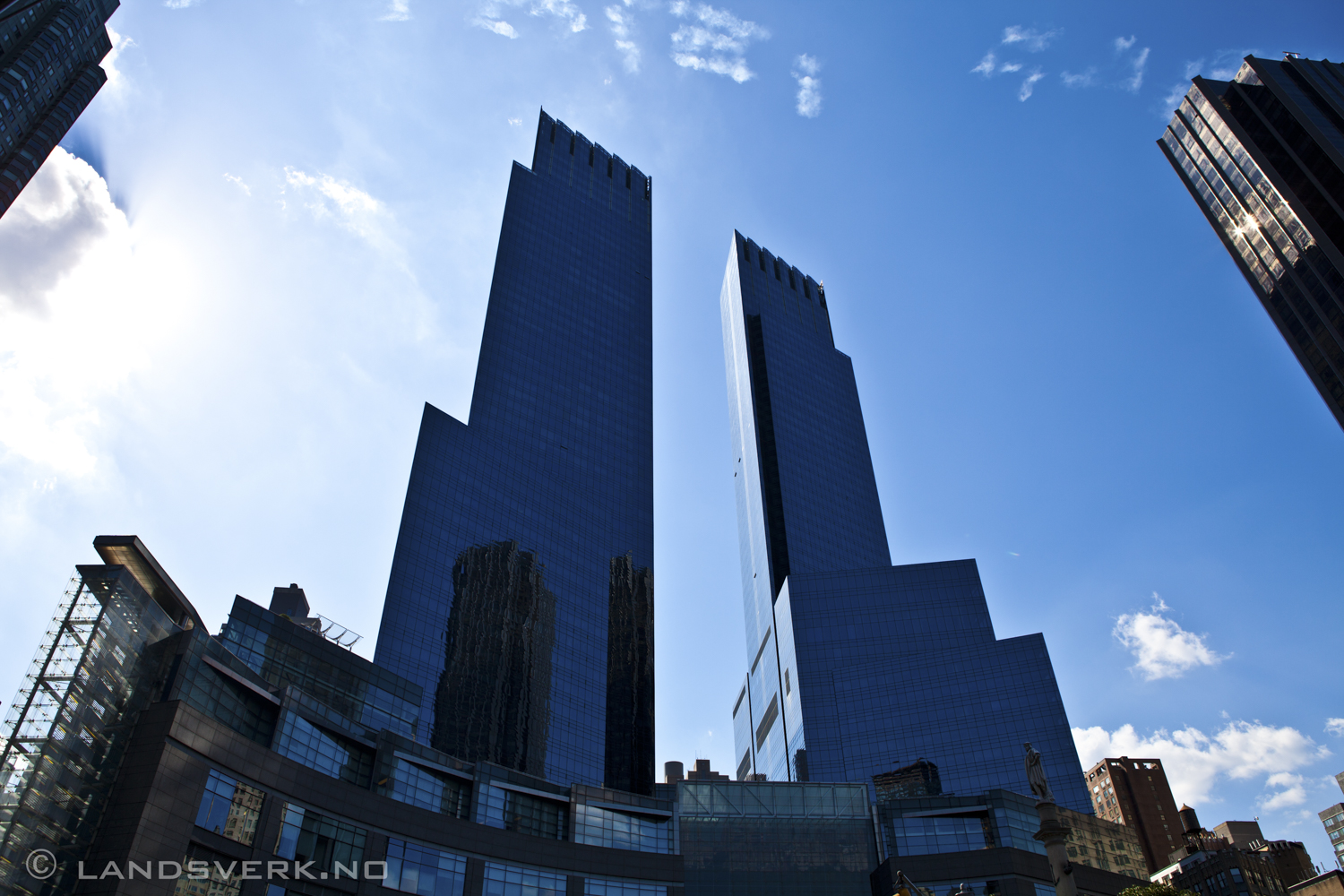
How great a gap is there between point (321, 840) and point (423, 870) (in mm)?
9298

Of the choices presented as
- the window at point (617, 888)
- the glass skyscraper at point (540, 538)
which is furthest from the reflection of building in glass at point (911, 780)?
the window at point (617, 888)

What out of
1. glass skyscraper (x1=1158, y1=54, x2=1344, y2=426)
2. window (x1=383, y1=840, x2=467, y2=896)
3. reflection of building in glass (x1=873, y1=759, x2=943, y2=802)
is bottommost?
window (x1=383, y1=840, x2=467, y2=896)

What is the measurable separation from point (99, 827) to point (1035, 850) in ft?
265

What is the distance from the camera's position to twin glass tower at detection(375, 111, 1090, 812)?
12788 cm

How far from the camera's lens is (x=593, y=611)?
15050 cm

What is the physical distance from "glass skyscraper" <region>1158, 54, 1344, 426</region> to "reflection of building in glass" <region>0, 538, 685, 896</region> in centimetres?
12462

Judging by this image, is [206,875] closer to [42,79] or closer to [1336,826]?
[42,79]

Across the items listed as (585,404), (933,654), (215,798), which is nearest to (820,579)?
(933,654)

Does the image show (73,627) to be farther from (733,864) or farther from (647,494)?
(647,494)

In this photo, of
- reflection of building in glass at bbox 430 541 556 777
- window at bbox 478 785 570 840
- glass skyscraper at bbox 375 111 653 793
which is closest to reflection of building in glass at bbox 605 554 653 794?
glass skyscraper at bbox 375 111 653 793

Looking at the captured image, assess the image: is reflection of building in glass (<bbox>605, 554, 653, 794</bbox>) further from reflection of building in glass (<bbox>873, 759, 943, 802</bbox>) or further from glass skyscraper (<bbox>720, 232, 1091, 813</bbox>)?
reflection of building in glass (<bbox>873, 759, 943, 802</bbox>)

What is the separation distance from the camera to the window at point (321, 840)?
200ft

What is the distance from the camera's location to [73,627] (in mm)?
51094

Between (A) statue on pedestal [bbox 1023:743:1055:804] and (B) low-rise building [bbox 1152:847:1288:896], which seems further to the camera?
(B) low-rise building [bbox 1152:847:1288:896]
